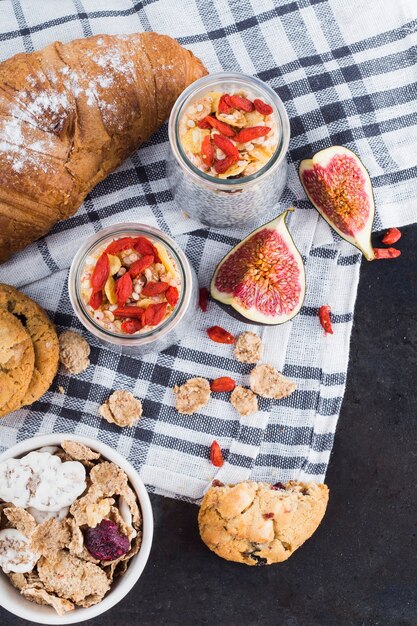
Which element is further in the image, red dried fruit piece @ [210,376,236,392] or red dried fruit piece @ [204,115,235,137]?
red dried fruit piece @ [210,376,236,392]

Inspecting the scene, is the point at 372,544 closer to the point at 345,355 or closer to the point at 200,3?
the point at 345,355

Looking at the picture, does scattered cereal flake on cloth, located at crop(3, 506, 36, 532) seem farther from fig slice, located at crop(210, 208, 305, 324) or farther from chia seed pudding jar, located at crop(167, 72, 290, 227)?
chia seed pudding jar, located at crop(167, 72, 290, 227)

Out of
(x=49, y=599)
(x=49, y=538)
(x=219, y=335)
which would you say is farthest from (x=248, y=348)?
(x=49, y=599)

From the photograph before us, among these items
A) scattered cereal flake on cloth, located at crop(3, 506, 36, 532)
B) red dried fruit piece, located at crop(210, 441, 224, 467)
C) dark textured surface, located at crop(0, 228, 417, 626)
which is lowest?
dark textured surface, located at crop(0, 228, 417, 626)

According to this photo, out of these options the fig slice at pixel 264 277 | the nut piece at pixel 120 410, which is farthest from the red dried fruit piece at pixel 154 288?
the nut piece at pixel 120 410

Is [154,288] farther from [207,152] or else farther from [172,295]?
[207,152]

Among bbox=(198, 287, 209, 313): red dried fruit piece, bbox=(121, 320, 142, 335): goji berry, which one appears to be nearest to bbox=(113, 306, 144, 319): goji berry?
bbox=(121, 320, 142, 335): goji berry

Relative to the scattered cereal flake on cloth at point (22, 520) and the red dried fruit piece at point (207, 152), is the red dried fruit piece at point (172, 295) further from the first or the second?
the scattered cereal flake on cloth at point (22, 520)

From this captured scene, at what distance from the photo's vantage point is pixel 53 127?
2955mm

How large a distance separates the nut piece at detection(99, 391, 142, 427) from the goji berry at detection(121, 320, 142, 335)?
0.45m

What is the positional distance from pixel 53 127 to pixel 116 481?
132 cm

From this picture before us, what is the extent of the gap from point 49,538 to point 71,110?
1557 mm

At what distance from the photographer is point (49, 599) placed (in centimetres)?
279

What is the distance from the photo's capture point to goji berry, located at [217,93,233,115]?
2945 mm
